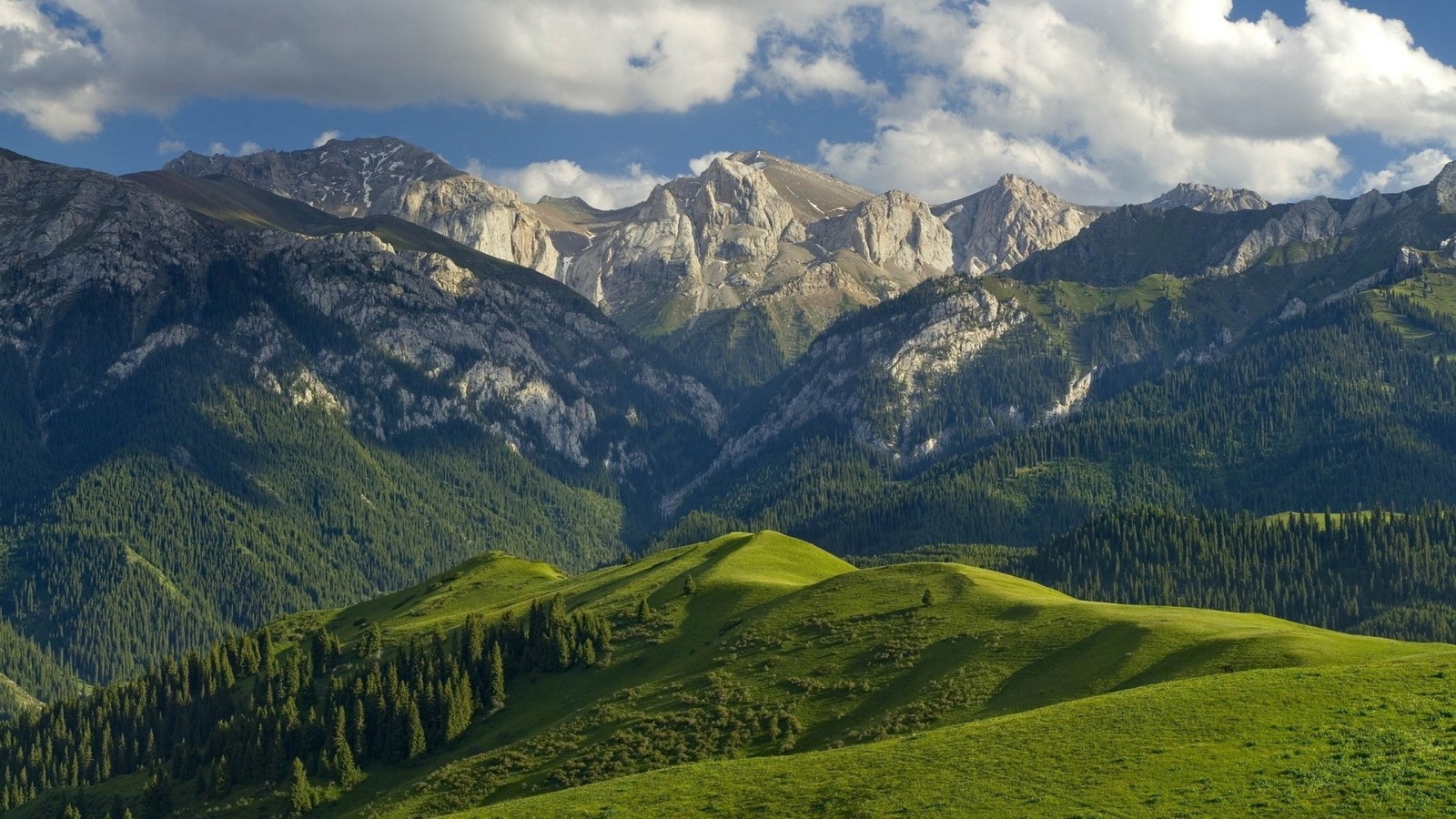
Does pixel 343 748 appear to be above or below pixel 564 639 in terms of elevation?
below

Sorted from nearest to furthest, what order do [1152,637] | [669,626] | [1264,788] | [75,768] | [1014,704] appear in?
[1264,788]
[1014,704]
[1152,637]
[669,626]
[75,768]

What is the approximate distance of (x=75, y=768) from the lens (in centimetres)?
19350

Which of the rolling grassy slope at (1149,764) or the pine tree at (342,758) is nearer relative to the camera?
the rolling grassy slope at (1149,764)

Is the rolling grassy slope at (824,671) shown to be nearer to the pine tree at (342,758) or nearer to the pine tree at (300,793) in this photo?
the pine tree at (300,793)

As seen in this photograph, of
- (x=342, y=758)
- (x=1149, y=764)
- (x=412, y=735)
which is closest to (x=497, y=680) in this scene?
(x=412, y=735)

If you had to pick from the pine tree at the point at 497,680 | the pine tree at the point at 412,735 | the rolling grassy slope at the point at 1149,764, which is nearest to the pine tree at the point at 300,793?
the pine tree at the point at 412,735

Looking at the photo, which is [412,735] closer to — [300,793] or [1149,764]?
[300,793]

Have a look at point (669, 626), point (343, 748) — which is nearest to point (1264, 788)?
point (669, 626)

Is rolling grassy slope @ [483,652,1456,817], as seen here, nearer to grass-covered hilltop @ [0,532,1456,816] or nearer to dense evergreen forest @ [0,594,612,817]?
grass-covered hilltop @ [0,532,1456,816]

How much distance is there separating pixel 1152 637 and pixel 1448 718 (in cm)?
3997

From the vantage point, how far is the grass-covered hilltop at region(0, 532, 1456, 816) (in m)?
66.6

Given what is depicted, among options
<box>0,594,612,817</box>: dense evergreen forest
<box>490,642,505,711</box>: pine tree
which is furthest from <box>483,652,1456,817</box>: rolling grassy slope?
<box>490,642,505,711</box>: pine tree

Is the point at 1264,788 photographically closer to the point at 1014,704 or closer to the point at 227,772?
the point at 1014,704

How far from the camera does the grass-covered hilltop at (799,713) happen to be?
66.6 m
